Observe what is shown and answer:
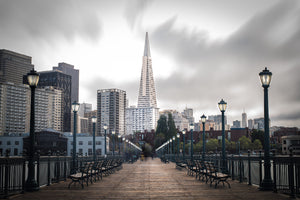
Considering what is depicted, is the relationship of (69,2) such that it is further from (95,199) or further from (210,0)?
(95,199)

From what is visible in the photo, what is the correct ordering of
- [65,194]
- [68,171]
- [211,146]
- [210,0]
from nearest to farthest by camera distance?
1. [65,194]
2. [68,171]
3. [210,0]
4. [211,146]

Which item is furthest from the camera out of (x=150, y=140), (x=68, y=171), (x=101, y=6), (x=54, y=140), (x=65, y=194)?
(x=150, y=140)

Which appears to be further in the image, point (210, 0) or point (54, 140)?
point (54, 140)

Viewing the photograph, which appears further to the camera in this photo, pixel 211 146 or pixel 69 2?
pixel 211 146

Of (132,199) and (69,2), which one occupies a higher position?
(69,2)

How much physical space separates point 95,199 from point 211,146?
351 feet

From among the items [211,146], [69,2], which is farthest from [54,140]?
[69,2]

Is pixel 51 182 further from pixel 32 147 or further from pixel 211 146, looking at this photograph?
pixel 211 146

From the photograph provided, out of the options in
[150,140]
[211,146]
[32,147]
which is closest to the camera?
[32,147]

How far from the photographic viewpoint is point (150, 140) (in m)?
142

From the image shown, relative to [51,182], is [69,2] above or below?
above

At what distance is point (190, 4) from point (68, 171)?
62.6 ft

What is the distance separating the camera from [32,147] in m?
13.1

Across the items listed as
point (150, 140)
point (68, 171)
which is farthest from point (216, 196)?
point (150, 140)
